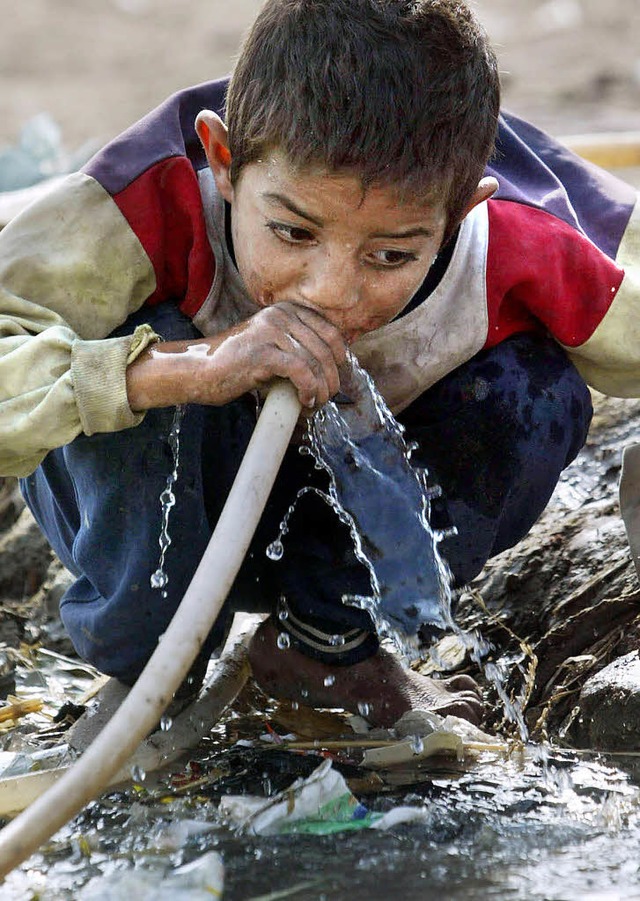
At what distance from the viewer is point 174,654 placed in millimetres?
1729

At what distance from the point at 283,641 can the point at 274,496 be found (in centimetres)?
30

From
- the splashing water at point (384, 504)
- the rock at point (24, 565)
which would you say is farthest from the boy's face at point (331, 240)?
the rock at point (24, 565)

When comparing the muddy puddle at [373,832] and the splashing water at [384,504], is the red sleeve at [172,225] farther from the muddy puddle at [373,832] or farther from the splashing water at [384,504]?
the muddy puddle at [373,832]

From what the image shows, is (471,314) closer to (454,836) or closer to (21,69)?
(454,836)

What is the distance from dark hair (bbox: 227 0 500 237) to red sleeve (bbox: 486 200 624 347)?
0.23 m

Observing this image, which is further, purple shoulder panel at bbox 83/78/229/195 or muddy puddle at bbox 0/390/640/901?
purple shoulder panel at bbox 83/78/229/195

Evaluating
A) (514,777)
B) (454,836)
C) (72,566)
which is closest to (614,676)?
(514,777)

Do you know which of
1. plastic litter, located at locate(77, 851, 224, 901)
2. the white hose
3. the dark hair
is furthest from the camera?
the dark hair

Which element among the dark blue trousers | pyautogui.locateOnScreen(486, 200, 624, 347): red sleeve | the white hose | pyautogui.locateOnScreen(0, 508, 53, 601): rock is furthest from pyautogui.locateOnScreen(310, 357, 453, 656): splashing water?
pyautogui.locateOnScreen(0, 508, 53, 601): rock

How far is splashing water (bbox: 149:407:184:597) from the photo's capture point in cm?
221

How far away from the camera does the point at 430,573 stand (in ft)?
7.83

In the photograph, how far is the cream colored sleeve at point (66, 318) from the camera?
202cm

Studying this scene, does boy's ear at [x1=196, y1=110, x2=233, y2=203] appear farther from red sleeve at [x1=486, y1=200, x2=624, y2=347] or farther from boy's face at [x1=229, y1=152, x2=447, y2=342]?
red sleeve at [x1=486, y1=200, x2=624, y2=347]

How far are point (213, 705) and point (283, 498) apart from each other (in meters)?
0.39
